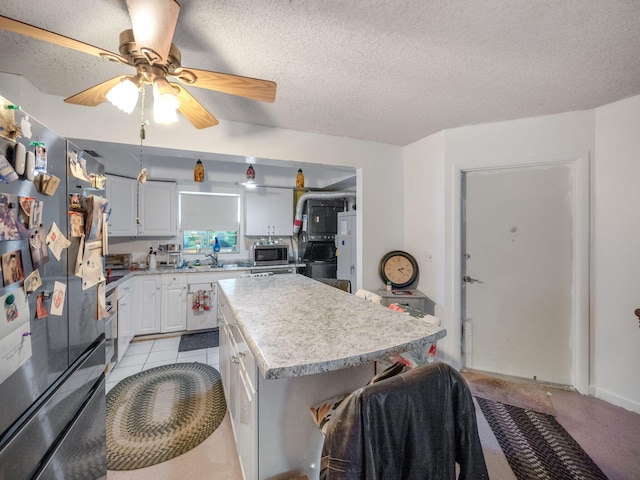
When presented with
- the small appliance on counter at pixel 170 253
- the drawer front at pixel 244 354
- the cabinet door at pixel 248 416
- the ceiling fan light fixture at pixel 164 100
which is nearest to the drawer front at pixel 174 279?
the small appliance on counter at pixel 170 253

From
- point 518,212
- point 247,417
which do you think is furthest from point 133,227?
point 518,212

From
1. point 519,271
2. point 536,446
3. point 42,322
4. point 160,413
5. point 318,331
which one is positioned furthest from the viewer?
point 519,271

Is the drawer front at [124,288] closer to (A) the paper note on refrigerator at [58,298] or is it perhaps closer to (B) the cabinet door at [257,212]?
(B) the cabinet door at [257,212]

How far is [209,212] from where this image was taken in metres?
4.37

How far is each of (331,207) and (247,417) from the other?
3.78 m

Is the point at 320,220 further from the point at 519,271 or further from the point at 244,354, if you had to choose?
the point at 244,354

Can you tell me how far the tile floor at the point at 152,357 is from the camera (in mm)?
2684

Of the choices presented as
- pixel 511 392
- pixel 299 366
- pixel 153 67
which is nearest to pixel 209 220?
pixel 153 67

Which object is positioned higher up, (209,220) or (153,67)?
(153,67)

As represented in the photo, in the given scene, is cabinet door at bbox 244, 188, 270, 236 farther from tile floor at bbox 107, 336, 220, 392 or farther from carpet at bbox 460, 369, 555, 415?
carpet at bbox 460, 369, 555, 415

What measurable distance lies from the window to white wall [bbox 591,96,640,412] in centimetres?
438

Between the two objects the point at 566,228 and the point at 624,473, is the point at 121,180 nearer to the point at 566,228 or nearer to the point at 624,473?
the point at 566,228

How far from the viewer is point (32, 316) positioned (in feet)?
2.89

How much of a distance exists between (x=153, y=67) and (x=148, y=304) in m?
3.14
